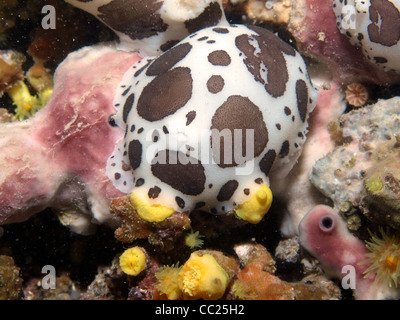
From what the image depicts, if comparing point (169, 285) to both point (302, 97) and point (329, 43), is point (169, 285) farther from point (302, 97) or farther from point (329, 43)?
point (329, 43)

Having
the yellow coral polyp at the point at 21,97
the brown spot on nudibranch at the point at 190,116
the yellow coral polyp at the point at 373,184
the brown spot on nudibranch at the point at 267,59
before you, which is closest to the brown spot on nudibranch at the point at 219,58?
the brown spot on nudibranch at the point at 267,59

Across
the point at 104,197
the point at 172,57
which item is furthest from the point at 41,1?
the point at 104,197

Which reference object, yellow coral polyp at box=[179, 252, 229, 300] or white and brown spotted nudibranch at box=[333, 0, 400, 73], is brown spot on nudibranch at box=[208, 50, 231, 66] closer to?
white and brown spotted nudibranch at box=[333, 0, 400, 73]

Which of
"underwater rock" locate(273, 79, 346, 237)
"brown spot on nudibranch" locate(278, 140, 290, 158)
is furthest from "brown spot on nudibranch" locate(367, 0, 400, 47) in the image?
"brown spot on nudibranch" locate(278, 140, 290, 158)

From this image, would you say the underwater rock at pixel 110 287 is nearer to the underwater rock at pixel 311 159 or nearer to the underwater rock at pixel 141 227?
the underwater rock at pixel 141 227

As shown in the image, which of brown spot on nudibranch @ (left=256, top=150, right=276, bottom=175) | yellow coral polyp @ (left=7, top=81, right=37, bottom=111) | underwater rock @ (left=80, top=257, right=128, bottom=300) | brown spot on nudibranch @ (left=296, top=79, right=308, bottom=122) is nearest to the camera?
brown spot on nudibranch @ (left=256, top=150, right=276, bottom=175)

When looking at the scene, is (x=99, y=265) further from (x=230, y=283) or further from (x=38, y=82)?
(x=38, y=82)
